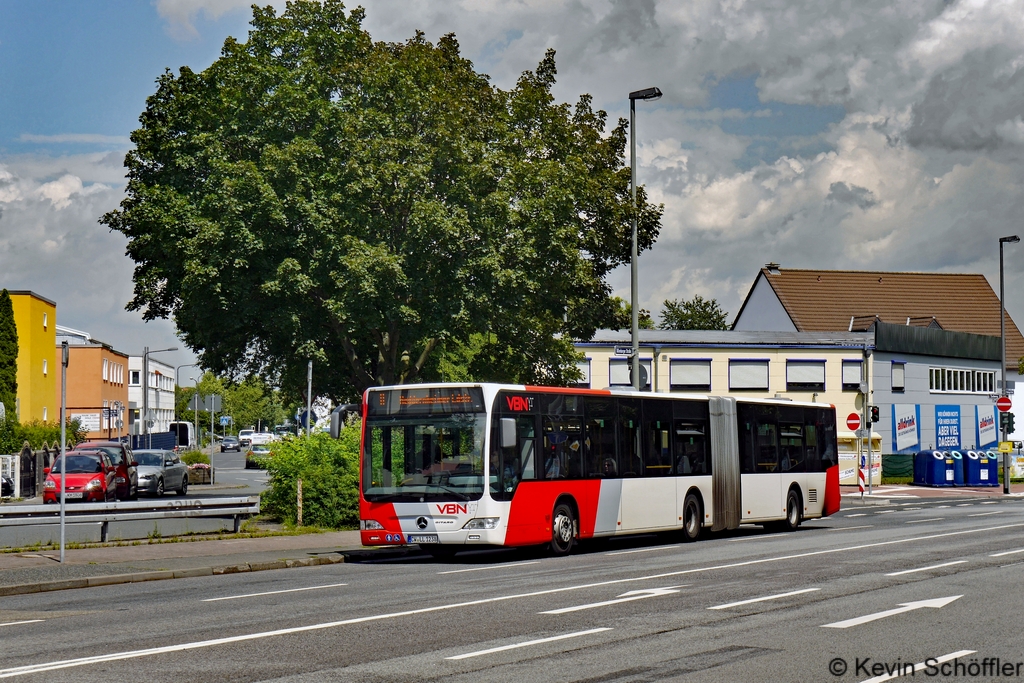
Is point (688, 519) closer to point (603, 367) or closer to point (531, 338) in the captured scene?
point (531, 338)

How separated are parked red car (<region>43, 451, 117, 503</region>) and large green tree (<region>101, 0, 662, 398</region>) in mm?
4654

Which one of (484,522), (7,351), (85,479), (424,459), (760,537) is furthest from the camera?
(7,351)

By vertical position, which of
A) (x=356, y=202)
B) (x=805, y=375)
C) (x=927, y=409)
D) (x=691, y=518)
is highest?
(x=356, y=202)

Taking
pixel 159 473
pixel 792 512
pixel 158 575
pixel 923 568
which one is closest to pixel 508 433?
pixel 158 575

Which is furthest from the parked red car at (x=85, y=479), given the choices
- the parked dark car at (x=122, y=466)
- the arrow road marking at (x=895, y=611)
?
the arrow road marking at (x=895, y=611)

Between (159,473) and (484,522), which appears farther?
(159,473)

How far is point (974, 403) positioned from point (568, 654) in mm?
59854

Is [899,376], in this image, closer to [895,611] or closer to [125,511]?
[125,511]

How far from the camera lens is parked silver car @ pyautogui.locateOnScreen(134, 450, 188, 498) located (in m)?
39.0

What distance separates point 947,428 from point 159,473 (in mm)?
40064

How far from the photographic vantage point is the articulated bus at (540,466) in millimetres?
18469

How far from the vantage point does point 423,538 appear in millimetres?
18500

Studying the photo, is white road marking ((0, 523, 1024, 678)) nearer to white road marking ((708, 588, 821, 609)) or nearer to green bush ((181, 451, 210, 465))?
white road marking ((708, 588, 821, 609))

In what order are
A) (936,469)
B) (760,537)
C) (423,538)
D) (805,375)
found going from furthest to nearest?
(805,375), (936,469), (760,537), (423,538)
